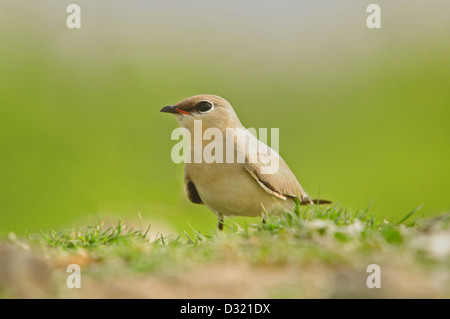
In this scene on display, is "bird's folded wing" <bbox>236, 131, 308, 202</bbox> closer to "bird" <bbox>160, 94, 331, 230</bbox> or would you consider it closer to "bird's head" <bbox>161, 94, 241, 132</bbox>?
"bird" <bbox>160, 94, 331, 230</bbox>

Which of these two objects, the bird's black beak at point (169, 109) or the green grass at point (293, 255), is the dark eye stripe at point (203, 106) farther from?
the green grass at point (293, 255)

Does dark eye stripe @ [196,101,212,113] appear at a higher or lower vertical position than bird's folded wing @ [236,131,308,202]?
higher

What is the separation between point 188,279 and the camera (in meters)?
4.31

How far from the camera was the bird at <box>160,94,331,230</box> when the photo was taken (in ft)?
23.0

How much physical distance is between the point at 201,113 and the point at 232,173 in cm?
92

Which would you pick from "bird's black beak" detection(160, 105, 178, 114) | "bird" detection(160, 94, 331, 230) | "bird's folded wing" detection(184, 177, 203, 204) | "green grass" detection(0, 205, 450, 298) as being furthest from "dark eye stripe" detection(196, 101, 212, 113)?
"green grass" detection(0, 205, 450, 298)

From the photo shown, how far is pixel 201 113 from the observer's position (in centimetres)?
735

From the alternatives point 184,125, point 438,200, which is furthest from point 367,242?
point 438,200

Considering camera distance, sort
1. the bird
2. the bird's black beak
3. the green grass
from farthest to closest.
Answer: the bird's black beak → the bird → the green grass

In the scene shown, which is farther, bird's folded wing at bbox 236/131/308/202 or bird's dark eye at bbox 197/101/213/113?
bird's dark eye at bbox 197/101/213/113

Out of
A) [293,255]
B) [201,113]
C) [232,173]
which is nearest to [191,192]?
[232,173]

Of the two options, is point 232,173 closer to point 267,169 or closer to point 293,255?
point 267,169

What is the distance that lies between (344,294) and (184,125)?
4.01 meters
